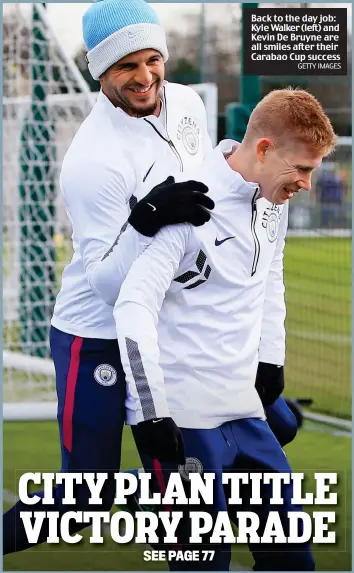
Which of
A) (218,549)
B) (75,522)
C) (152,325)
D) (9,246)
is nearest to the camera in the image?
(152,325)

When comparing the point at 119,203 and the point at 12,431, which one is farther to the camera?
the point at 12,431

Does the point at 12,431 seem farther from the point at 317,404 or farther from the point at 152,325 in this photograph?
the point at 152,325

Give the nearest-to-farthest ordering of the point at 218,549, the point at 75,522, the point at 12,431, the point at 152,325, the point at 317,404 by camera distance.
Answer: the point at 152,325 < the point at 218,549 < the point at 75,522 < the point at 12,431 < the point at 317,404

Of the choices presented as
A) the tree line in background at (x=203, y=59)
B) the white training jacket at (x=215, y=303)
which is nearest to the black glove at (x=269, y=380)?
the white training jacket at (x=215, y=303)

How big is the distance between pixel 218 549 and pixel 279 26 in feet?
4.98

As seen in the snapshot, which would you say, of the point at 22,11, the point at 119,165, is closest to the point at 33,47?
the point at 22,11

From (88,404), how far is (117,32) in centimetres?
97

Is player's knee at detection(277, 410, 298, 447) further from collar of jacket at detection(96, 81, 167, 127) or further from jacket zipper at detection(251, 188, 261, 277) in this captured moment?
collar of jacket at detection(96, 81, 167, 127)

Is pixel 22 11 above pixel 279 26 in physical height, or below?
above

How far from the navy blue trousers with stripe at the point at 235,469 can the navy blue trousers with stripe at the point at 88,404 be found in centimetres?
14

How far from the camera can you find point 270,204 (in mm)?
3096

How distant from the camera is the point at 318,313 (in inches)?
266

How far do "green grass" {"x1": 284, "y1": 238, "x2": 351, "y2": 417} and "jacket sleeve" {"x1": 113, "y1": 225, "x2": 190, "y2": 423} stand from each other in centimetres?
326

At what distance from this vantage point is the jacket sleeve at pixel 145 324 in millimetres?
2807
